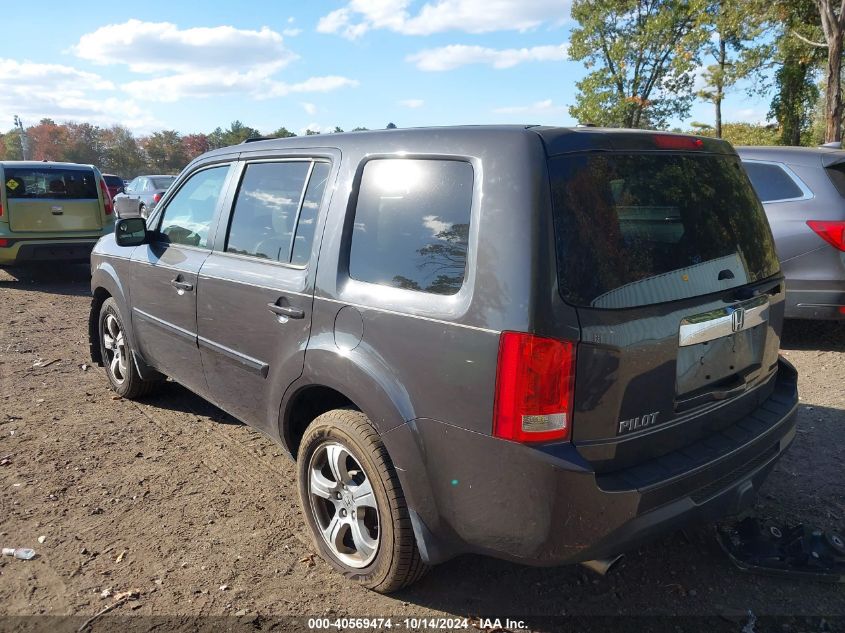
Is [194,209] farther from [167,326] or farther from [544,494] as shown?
[544,494]

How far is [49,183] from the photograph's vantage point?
10211mm

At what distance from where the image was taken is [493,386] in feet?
7.04

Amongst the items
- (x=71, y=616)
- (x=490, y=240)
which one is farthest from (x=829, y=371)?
(x=71, y=616)

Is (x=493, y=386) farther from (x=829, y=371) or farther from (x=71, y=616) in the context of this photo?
(x=829, y=371)

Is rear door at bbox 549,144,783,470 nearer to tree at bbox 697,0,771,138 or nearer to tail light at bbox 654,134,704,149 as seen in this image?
tail light at bbox 654,134,704,149

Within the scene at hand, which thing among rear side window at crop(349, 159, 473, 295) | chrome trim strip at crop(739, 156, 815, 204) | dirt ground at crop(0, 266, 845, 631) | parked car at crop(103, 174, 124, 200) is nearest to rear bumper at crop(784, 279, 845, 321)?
chrome trim strip at crop(739, 156, 815, 204)

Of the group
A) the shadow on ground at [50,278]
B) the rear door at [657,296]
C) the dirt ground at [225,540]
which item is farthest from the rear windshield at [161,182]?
the rear door at [657,296]

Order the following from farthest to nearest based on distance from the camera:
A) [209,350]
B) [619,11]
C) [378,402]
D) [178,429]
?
1. [619,11]
2. [178,429]
3. [209,350]
4. [378,402]

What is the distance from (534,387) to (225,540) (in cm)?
192

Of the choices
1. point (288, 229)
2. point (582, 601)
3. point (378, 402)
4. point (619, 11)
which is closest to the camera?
point (378, 402)

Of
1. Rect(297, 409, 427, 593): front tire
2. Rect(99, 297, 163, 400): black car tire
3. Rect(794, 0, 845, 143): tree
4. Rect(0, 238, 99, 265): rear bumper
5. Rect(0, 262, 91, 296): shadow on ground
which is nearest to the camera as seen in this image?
Rect(297, 409, 427, 593): front tire

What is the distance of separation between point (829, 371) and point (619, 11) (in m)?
30.2

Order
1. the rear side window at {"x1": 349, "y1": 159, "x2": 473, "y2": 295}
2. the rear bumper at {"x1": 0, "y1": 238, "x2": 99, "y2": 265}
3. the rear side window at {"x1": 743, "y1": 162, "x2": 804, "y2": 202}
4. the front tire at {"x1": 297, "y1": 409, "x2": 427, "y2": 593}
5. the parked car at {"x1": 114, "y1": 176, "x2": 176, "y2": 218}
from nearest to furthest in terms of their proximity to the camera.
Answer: the rear side window at {"x1": 349, "y1": 159, "x2": 473, "y2": 295} → the front tire at {"x1": 297, "y1": 409, "x2": 427, "y2": 593} → the rear side window at {"x1": 743, "y1": 162, "x2": 804, "y2": 202} → the rear bumper at {"x1": 0, "y1": 238, "x2": 99, "y2": 265} → the parked car at {"x1": 114, "y1": 176, "x2": 176, "y2": 218}

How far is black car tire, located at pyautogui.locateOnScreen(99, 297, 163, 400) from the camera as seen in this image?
4.86 meters
